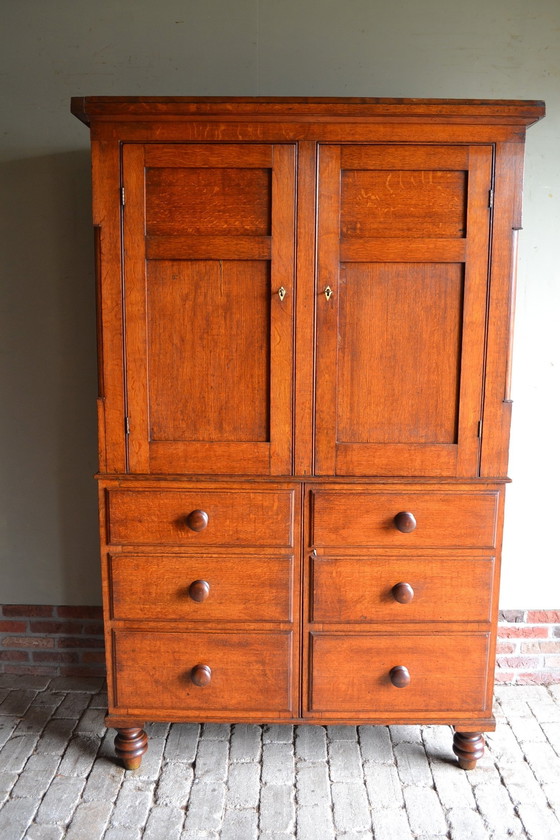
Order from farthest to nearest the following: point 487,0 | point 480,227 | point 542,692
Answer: point 542,692 → point 487,0 → point 480,227

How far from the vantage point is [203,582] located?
2.08 m

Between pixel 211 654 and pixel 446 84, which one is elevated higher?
pixel 446 84

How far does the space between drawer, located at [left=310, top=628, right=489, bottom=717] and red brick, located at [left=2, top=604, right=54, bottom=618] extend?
3.85 ft

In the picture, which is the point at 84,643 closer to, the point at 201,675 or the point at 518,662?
the point at 201,675

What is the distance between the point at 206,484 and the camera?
2055 mm

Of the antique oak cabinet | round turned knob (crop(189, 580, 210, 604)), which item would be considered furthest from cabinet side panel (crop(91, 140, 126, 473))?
round turned knob (crop(189, 580, 210, 604))

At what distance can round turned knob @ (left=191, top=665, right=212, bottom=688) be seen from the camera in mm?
2100

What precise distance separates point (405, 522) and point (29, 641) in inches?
64.5

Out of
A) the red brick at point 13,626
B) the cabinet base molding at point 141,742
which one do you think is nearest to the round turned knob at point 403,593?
the cabinet base molding at point 141,742

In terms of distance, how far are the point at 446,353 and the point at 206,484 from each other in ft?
2.66

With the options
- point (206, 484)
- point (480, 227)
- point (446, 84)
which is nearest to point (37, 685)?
point (206, 484)

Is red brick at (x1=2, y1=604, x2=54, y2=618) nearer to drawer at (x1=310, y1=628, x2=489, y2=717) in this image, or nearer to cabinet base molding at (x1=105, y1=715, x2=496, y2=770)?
cabinet base molding at (x1=105, y1=715, x2=496, y2=770)

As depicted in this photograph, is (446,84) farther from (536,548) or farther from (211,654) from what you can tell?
(211,654)

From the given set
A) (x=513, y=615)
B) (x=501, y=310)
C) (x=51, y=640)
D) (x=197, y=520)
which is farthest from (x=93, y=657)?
(x=501, y=310)
